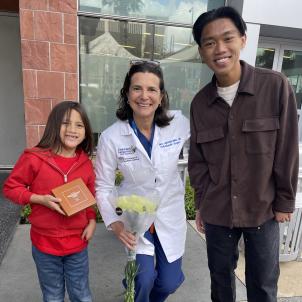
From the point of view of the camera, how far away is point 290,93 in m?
1.70

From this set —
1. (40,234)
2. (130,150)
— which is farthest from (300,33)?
(40,234)

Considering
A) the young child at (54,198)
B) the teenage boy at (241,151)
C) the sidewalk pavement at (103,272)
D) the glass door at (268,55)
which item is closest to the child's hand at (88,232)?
the young child at (54,198)

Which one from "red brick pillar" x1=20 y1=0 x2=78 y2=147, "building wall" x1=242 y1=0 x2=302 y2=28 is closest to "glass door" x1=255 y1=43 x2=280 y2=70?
"building wall" x1=242 y1=0 x2=302 y2=28

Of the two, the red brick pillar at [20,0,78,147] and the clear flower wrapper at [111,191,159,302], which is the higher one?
the red brick pillar at [20,0,78,147]

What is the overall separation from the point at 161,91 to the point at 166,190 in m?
0.68

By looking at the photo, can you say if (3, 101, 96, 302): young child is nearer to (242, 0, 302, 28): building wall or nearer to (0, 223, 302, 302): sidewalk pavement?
(0, 223, 302, 302): sidewalk pavement

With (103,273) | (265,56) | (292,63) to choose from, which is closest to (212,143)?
(103,273)

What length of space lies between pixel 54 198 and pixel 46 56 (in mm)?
→ 2879

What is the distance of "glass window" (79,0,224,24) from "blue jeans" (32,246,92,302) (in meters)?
3.44

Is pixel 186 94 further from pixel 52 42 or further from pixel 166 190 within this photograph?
pixel 166 190

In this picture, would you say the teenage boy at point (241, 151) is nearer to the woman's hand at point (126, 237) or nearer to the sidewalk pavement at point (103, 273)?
the woman's hand at point (126, 237)

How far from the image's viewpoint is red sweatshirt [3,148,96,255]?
1832 mm

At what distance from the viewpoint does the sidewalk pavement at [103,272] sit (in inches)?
102

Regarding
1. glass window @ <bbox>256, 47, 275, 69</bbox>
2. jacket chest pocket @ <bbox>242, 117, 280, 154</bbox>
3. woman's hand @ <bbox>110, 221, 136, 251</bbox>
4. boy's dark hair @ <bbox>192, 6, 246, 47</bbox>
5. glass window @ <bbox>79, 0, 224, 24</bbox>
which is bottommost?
woman's hand @ <bbox>110, 221, 136, 251</bbox>
